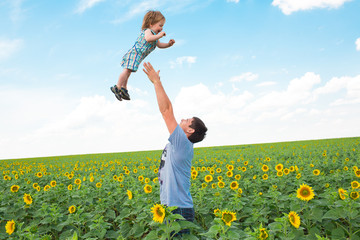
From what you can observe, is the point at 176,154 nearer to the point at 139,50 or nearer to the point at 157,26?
the point at 139,50

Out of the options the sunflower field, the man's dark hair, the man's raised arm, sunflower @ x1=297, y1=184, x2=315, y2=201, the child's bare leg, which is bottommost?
the sunflower field

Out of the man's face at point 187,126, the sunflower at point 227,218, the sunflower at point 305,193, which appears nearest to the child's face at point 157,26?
the man's face at point 187,126

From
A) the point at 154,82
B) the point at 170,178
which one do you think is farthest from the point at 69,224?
the point at 154,82

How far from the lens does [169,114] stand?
321 cm

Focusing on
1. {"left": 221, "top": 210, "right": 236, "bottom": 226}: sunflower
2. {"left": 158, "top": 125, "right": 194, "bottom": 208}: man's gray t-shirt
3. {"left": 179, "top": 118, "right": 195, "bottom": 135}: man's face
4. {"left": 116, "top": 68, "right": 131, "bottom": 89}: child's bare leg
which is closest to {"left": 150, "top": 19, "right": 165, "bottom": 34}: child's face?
{"left": 116, "top": 68, "right": 131, "bottom": 89}: child's bare leg

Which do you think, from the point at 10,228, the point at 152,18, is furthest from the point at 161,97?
the point at 10,228

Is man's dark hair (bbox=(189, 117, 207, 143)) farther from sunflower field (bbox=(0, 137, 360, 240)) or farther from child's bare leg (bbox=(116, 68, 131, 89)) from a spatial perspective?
child's bare leg (bbox=(116, 68, 131, 89))

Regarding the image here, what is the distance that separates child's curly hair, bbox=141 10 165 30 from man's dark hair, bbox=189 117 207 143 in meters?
1.62

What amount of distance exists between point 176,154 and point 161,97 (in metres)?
0.77

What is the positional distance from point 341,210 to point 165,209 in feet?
10.4

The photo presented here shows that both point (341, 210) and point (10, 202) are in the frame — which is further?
point (10, 202)

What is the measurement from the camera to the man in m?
3.17

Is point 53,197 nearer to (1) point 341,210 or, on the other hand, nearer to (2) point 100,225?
(2) point 100,225

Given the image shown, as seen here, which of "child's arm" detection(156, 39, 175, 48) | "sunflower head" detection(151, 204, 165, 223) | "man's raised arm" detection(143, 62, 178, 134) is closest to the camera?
"sunflower head" detection(151, 204, 165, 223)
